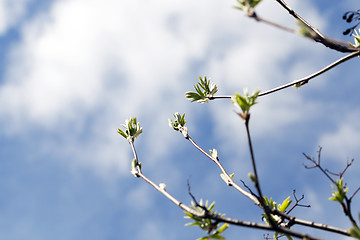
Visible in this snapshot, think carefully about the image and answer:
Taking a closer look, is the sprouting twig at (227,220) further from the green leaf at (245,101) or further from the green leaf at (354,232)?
the green leaf at (245,101)

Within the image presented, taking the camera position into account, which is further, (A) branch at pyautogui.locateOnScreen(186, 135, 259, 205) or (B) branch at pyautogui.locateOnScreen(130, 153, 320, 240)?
(A) branch at pyautogui.locateOnScreen(186, 135, 259, 205)

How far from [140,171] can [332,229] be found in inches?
67.1

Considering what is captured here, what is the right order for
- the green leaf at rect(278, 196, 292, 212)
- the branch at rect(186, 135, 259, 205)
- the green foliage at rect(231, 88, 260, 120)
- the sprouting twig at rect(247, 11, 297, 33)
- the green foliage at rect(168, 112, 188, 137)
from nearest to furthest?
the sprouting twig at rect(247, 11, 297, 33)
the green foliage at rect(231, 88, 260, 120)
the branch at rect(186, 135, 259, 205)
the green leaf at rect(278, 196, 292, 212)
the green foliage at rect(168, 112, 188, 137)

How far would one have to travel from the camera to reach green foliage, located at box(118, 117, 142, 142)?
4110 mm

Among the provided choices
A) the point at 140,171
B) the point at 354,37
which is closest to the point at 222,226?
the point at 140,171

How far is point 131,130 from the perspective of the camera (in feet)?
13.6

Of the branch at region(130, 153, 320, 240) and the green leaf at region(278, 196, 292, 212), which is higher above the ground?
the green leaf at region(278, 196, 292, 212)

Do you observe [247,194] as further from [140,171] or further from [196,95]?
[196,95]

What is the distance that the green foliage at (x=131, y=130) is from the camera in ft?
13.5

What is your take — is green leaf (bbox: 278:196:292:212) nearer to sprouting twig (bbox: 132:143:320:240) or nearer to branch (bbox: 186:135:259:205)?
branch (bbox: 186:135:259:205)

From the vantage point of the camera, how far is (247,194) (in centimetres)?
327

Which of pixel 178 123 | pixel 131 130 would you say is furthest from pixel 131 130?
pixel 178 123

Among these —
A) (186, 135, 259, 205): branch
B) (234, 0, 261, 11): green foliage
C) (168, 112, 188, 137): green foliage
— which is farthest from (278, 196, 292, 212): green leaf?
(234, 0, 261, 11): green foliage

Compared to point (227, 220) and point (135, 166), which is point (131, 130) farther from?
point (227, 220)
